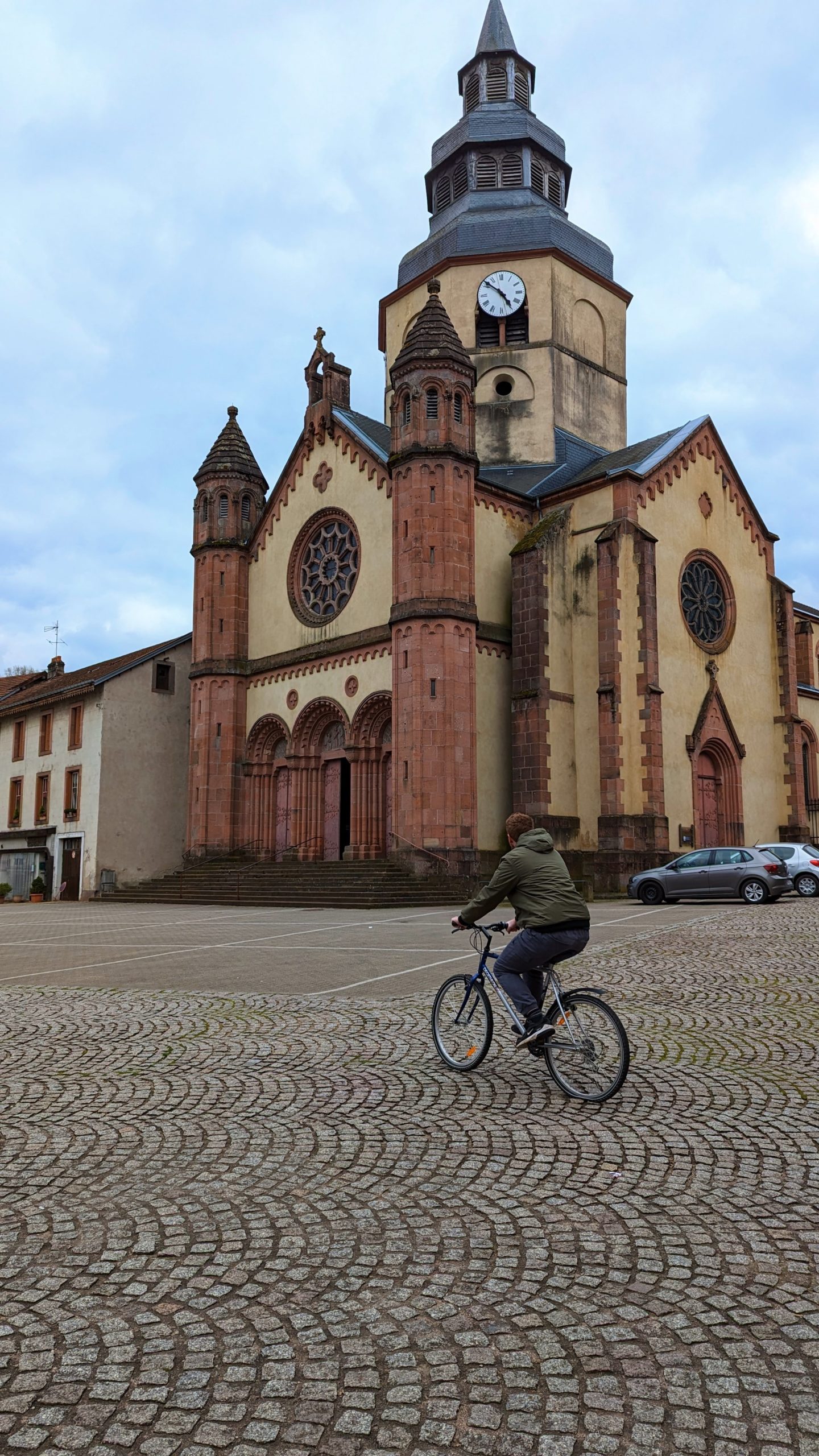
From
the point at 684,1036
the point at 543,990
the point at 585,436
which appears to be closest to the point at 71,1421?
the point at 543,990

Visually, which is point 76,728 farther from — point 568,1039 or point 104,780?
point 568,1039

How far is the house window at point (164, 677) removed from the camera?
36.2 meters

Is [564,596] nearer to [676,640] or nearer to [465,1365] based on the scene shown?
[676,640]

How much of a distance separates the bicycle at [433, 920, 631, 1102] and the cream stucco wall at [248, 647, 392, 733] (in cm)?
2220

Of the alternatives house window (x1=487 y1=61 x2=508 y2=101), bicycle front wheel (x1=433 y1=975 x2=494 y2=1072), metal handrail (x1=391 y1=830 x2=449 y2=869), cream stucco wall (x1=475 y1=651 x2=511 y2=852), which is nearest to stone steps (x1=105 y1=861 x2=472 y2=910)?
metal handrail (x1=391 y1=830 x2=449 y2=869)

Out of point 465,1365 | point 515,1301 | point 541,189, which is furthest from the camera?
point 541,189

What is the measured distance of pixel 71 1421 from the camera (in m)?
2.81

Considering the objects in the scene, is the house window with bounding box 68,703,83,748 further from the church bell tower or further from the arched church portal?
the church bell tower

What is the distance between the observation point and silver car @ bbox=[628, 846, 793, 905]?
2077 centimetres

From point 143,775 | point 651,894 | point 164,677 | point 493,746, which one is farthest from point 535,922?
point 164,677

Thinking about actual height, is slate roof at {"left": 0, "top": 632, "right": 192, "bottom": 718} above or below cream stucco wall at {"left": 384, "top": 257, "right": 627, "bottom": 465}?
below

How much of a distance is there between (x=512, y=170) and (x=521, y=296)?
6478mm

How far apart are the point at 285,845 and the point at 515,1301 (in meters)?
29.7

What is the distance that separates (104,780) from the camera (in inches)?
1345
